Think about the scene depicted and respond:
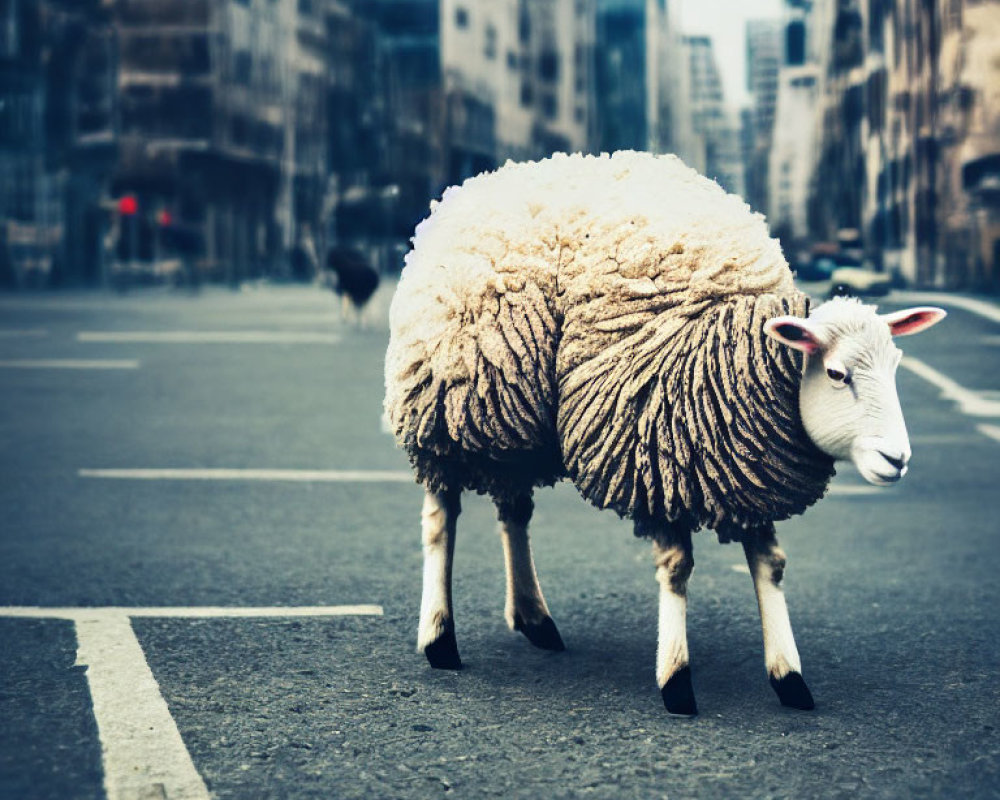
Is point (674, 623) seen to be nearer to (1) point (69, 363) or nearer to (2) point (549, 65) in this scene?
(1) point (69, 363)

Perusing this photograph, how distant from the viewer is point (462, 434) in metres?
4.24

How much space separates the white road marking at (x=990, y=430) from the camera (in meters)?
9.75

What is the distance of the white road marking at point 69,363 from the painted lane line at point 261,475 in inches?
259

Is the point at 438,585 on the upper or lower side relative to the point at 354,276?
lower

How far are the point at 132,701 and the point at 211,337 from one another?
15138mm

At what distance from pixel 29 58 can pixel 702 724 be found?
4127cm

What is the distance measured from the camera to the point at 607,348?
13.3 ft

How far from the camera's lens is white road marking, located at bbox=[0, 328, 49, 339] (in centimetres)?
1866

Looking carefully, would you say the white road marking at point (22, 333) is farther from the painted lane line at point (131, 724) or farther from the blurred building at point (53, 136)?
the blurred building at point (53, 136)

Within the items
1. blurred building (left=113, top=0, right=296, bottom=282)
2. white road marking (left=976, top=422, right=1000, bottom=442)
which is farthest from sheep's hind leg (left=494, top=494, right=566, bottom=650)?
blurred building (left=113, top=0, right=296, bottom=282)

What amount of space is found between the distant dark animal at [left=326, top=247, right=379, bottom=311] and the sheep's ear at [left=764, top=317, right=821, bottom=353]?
1725cm

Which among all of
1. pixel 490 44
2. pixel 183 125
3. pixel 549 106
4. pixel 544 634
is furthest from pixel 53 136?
pixel 549 106

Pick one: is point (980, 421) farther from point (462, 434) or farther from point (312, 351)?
point (312, 351)

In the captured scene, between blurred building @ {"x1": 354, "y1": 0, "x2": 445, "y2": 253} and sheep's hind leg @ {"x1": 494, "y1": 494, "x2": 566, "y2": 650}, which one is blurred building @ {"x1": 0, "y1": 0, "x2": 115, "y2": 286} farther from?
sheep's hind leg @ {"x1": 494, "y1": 494, "x2": 566, "y2": 650}
